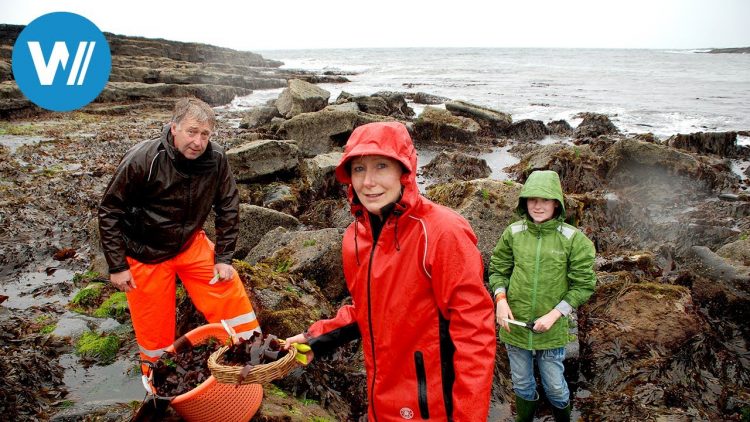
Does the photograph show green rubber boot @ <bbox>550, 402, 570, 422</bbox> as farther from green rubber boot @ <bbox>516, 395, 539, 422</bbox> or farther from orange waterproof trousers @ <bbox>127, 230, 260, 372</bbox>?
orange waterproof trousers @ <bbox>127, 230, 260, 372</bbox>

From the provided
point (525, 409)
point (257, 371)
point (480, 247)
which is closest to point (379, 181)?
point (257, 371)

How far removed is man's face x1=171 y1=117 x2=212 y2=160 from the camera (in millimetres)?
3502

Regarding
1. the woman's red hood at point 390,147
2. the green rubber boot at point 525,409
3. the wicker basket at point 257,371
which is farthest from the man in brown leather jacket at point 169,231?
the green rubber boot at point 525,409

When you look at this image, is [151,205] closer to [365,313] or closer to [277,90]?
[365,313]

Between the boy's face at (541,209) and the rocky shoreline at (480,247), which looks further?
the rocky shoreline at (480,247)

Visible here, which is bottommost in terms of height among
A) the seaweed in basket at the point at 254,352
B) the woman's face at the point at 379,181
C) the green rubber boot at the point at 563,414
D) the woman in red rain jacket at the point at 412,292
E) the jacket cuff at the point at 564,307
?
the green rubber boot at the point at 563,414

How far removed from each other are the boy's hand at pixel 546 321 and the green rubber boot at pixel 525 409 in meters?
0.75

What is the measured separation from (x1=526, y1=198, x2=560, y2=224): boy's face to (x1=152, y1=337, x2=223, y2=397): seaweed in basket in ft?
8.47

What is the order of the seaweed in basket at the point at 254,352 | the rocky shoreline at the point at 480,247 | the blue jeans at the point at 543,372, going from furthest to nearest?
the rocky shoreline at the point at 480,247
the blue jeans at the point at 543,372
the seaweed in basket at the point at 254,352

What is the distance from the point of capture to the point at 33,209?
847 cm

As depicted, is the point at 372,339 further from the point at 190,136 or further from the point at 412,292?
the point at 190,136

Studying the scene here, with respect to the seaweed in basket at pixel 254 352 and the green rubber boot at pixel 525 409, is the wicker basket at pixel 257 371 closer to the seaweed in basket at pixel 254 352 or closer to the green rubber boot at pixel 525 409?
the seaweed in basket at pixel 254 352

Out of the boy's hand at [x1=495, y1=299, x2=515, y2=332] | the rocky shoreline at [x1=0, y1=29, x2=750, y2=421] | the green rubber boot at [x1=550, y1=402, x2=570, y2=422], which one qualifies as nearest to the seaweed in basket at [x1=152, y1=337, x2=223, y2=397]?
the rocky shoreline at [x1=0, y1=29, x2=750, y2=421]

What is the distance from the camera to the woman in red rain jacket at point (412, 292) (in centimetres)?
201
